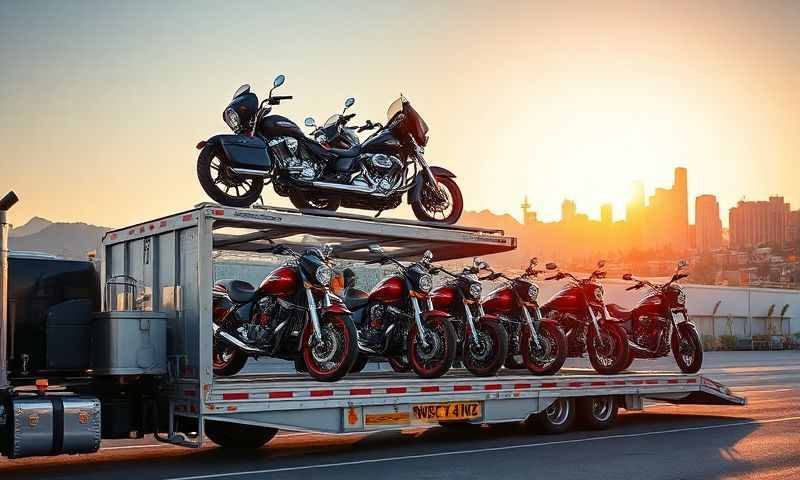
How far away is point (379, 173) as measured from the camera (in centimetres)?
1291

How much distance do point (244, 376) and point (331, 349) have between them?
1.90m

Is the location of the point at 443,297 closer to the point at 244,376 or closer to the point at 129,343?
the point at 244,376

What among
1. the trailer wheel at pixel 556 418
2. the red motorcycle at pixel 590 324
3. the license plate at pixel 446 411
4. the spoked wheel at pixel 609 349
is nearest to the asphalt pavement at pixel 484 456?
the trailer wheel at pixel 556 418

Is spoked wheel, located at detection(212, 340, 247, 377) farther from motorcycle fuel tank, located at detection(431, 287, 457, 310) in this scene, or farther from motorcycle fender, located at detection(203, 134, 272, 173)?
motorcycle fuel tank, located at detection(431, 287, 457, 310)

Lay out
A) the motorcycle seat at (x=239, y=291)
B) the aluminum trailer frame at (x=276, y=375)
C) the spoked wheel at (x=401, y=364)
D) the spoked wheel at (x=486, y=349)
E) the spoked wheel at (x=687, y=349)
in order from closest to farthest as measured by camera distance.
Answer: the aluminum trailer frame at (x=276, y=375)
the motorcycle seat at (x=239, y=291)
the spoked wheel at (x=486, y=349)
the spoked wheel at (x=401, y=364)
the spoked wheel at (x=687, y=349)

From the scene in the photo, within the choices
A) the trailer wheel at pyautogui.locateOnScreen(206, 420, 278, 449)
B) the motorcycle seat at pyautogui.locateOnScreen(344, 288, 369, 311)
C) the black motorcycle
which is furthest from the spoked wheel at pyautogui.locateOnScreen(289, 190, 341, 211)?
the trailer wheel at pyautogui.locateOnScreen(206, 420, 278, 449)

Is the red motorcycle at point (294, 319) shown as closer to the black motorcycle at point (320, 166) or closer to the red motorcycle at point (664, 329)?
the black motorcycle at point (320, 166)

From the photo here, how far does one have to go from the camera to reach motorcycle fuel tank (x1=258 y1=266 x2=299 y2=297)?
1084 centimetres

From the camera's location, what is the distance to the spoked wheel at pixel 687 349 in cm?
1472

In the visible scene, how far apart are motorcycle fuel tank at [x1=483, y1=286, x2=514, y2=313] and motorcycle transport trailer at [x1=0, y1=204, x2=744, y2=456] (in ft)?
2.80

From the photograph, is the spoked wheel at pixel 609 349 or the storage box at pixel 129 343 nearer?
the storage box at pixel 129 343

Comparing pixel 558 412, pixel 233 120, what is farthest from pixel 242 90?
pixel 558 412

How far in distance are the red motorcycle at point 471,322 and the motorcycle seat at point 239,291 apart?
7.64ft

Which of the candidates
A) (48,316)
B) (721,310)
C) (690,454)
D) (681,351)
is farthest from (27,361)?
(721,310)
